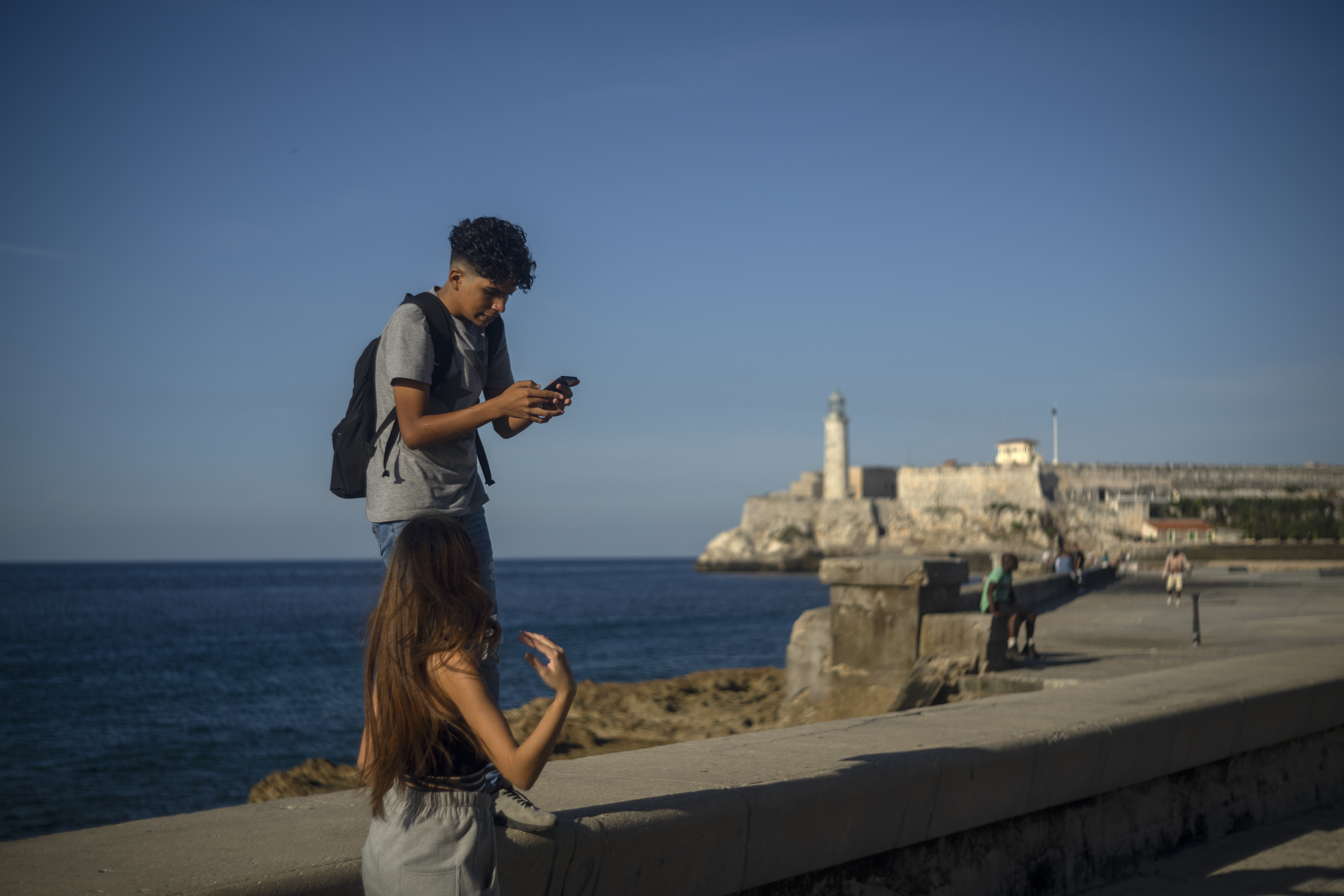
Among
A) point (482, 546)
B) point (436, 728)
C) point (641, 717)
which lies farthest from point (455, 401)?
point (641, 717)

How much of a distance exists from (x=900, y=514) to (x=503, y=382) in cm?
8987

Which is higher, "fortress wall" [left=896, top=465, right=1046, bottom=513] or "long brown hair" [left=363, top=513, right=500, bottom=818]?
"fortress wall" [left=896, top=465, right=1046, bottom=513]

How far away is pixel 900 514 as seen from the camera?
89.8 m

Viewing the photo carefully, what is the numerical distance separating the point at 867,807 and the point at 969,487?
279 feet

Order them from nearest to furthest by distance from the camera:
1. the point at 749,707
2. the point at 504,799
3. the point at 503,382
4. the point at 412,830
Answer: the point at 412,830
the point at 504,799
the point at 503,382
the point at 749,707

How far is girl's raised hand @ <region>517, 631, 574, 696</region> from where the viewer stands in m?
1.84

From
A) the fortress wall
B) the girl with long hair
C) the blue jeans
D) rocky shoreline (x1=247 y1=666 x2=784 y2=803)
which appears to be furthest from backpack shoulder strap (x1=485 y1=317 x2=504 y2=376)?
the fortress wall

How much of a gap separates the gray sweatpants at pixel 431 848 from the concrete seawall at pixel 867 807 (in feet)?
0.51

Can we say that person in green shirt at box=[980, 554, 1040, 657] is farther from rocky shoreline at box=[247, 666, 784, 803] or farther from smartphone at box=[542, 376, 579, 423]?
smartphone at box=[542, 376, 579, 423]

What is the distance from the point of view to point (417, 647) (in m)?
1.83

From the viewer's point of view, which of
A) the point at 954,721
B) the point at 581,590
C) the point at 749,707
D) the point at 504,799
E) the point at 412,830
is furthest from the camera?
the point at 581,590

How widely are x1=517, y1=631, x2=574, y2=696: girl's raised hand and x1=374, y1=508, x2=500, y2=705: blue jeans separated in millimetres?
117

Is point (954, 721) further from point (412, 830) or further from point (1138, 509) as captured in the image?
point (1138, 509)

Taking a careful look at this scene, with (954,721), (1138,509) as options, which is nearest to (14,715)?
(954,721)
